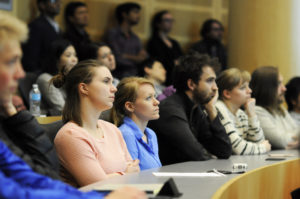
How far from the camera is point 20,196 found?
169cm

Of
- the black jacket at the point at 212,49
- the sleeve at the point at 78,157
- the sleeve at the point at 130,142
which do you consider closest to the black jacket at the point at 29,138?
the sleeve at the point at 78,157

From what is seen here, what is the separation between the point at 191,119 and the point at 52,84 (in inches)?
55.6

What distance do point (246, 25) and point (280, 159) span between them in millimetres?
3103

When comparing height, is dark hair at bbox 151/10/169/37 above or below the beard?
above

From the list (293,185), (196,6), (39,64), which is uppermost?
(196,6)

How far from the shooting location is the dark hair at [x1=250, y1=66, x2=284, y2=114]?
16.6 feet

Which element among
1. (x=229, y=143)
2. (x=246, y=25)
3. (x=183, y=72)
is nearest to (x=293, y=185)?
(x=229, y=143)

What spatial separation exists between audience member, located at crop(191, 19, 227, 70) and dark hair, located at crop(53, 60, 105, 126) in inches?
195

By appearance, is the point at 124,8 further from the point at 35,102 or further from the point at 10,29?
the point at 10,29

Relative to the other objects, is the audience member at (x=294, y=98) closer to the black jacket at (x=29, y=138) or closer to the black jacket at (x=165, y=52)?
the black jacket at (x=165, y=52)

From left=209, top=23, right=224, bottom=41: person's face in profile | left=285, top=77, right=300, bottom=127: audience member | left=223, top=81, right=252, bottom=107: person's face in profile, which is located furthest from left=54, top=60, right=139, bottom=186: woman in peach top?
left=209, top=23, right=224, bottom=41: person's face in profile

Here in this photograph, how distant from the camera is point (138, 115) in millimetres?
3539

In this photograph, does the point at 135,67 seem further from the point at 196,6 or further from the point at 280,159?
the point at 280,159

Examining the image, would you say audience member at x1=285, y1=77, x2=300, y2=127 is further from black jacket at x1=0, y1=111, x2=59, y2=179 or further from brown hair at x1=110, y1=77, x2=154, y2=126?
black jacket at x1=0, y1=111, x2=59, y2=179
